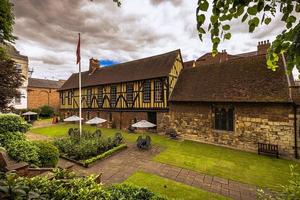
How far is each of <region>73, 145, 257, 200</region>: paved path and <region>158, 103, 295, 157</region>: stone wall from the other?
19.1 feet

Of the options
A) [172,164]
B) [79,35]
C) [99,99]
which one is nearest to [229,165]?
[172,164]

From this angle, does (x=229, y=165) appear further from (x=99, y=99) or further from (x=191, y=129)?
(x=99, y=99)

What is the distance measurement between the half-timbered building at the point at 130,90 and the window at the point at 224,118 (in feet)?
16.3

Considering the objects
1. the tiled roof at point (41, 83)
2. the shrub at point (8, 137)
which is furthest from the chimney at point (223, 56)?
the tiled roof at point (41, 83)

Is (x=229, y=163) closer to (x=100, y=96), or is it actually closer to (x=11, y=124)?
(x=11, y=124)

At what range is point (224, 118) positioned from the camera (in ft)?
44.2

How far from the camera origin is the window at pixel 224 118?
13234 mm

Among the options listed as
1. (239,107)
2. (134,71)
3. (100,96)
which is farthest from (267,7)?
Answer: (100,96)

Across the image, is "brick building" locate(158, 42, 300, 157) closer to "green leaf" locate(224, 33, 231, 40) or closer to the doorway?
the doorway

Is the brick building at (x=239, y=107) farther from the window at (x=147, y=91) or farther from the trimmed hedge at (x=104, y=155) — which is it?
the trimmed hedge at (x=104, y=155)

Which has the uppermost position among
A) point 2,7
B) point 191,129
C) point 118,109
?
point 2,7

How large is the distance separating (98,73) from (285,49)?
87.8 feet

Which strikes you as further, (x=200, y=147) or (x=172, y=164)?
(x=200, y=147)

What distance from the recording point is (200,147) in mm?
12938
